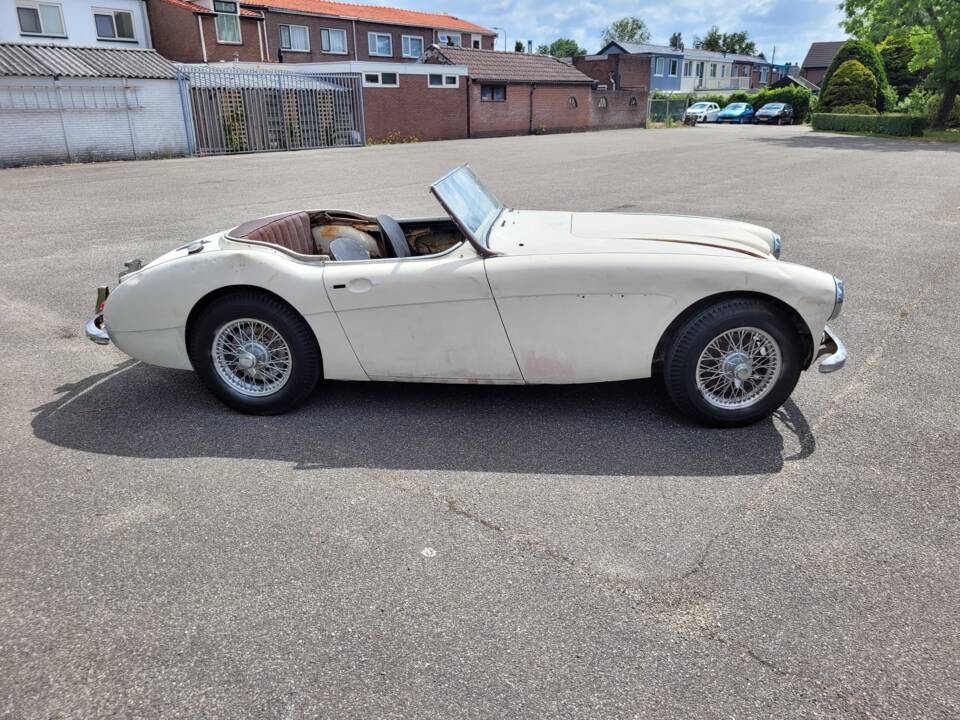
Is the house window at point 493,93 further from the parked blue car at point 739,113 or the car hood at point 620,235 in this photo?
the car hood at point 620,235

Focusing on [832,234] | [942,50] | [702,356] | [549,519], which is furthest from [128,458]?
[942,50]

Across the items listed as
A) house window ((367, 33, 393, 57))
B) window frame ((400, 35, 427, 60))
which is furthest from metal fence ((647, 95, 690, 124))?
house window ((367, 33, 393, 57))

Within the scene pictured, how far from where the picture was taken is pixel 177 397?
4.45 meters

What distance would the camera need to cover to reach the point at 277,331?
3936 mm

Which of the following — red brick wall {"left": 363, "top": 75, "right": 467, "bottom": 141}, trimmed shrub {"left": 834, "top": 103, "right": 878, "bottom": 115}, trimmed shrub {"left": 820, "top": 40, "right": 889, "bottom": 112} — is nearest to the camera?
red brick wall {"left": 363, "top": 75, "right": 467, "bottom": 141}

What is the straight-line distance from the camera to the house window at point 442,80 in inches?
1207

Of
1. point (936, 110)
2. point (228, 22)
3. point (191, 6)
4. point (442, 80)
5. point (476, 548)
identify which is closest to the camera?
point (476, 548)

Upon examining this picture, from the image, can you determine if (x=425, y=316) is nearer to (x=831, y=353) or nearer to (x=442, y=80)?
(x=831, y=353)

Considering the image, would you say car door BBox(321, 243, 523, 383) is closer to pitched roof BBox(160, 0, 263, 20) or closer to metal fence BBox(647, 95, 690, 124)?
pitched roof BBox(160, 0, 263, 20)

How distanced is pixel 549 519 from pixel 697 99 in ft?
195

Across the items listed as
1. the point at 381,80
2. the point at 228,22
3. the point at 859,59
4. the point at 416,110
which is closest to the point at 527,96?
the point at 416,110

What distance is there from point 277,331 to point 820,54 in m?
93.8

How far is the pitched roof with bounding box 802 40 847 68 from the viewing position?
262 ft

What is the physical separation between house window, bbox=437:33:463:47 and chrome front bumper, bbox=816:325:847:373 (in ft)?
157
